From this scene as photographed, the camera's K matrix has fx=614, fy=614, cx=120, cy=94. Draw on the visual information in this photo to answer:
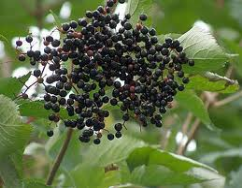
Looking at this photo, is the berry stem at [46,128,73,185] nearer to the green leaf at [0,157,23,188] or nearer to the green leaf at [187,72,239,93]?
the green leaf at [0,157,23,188]

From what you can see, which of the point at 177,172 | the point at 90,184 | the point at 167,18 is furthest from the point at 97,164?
the point at 167,18

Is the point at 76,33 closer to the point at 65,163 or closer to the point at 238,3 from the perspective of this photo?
the point at 65,163

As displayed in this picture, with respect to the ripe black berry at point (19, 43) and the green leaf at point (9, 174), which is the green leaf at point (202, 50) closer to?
the ripe black berry at point (19, 43)

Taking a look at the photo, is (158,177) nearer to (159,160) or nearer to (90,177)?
(159,160)

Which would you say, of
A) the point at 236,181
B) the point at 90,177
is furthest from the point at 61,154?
the point at 236,181

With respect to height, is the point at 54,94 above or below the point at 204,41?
below

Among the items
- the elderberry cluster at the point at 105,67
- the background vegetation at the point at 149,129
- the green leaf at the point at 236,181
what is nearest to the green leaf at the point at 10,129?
the background vegetation at the point at 149,129

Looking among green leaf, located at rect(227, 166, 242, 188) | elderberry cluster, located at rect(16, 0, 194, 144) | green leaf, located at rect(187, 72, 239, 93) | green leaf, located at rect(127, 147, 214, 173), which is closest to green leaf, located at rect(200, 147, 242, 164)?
green leaf, located at rect(227, 166, 242, 188)
